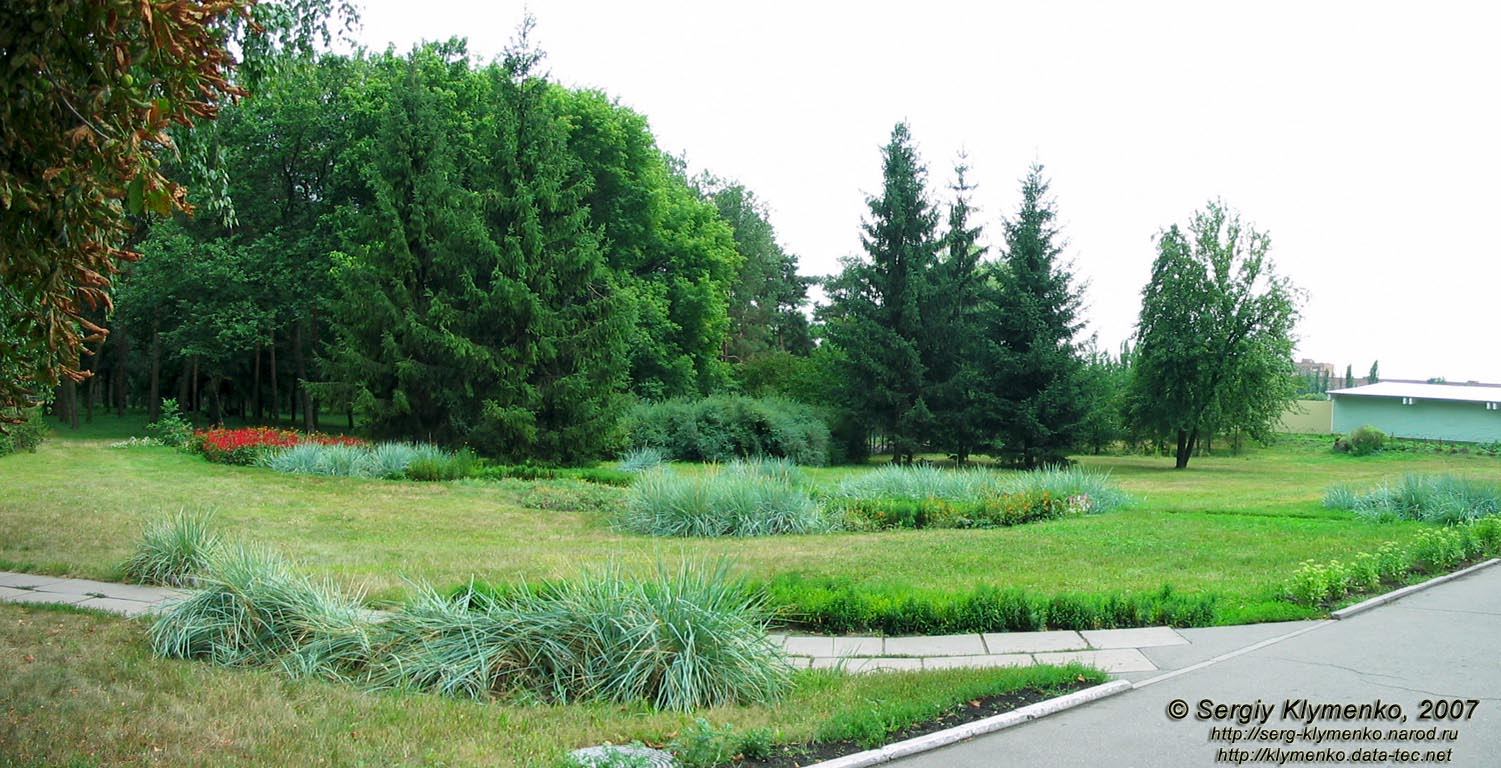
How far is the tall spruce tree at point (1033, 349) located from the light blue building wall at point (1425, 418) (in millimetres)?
23983

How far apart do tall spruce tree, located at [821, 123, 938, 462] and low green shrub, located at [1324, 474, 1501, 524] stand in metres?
19.7

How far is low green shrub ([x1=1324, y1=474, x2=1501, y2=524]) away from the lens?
14430mm

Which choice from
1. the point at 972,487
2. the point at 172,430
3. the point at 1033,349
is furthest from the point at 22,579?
the point at 1033,349

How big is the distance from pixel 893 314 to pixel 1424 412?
99.1 ft

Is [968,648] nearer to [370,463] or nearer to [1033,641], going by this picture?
[1033,641]

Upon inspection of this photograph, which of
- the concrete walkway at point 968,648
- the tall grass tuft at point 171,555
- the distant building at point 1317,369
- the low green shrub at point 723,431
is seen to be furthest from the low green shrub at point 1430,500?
the distant building at point 1317,369

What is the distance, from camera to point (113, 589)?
8.51 m

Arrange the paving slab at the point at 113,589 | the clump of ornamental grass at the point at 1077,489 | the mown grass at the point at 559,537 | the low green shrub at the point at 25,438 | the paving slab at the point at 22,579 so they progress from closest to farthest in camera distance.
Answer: the paving slab at the point at 113,589 < the paving slab at the point at 22,579 < the mown grass at the point at 559,537 < the clump of ornamental grass at the point at 1077,489 < the low green shrub at the point at 25,438

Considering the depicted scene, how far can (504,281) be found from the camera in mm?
25391

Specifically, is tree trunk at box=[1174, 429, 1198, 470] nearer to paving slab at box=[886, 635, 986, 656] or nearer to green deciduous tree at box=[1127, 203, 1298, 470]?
green deciduous tree at box=[1127, 203, 1298, 470]

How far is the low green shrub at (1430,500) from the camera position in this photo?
14430 mm

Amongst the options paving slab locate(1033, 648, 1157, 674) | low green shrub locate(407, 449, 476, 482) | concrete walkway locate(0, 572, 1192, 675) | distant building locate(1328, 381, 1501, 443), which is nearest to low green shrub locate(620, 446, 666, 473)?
low green shrub locate(407, 449, 476, 482)

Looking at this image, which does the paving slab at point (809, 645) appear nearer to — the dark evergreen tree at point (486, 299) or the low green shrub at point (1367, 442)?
the dark evergreen tree at point (486, 299)

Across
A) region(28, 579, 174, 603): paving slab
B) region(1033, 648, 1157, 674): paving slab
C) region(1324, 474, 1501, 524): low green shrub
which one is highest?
region(1324, 474, 1501, 524): low green shrub
